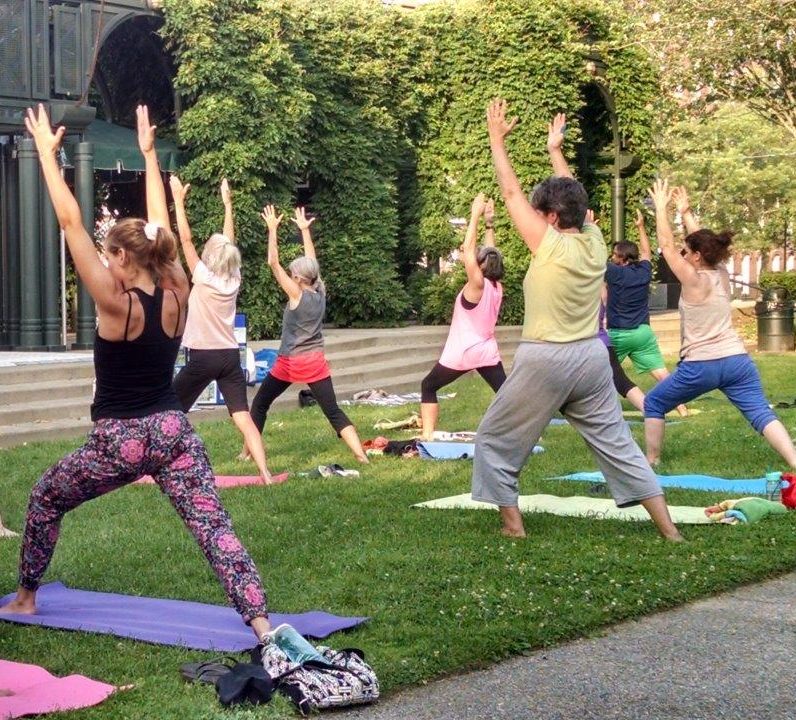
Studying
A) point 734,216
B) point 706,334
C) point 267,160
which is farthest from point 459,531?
point 734,216

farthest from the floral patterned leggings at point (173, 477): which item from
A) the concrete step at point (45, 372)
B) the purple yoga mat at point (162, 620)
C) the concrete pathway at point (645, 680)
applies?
the concrete step at point (45, 372)

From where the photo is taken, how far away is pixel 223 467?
10734 millimetres

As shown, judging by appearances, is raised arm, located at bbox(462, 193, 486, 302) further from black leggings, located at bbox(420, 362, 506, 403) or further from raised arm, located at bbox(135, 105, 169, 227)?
raised arm, located at bbox(135, 105, 169, 227)

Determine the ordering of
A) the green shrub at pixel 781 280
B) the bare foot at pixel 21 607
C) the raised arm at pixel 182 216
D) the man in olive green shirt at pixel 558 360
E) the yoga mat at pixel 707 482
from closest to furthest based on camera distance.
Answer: the bare foot at pixel 21 607 → the man in olive green shirt at pixel 558 360 → the raised arm at pixel 182 216 → the yoga mat at pixel 707 482 → the green shrub at pixel 781 280

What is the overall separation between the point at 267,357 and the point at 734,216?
36.4 metres

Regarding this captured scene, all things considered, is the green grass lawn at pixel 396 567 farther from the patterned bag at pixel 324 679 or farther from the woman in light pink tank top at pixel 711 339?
the woman in light pink tank top at pixel 711 339

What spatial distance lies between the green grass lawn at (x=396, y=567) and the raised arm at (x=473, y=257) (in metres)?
1.41

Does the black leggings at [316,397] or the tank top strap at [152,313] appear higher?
the tank top strap at [152,313]

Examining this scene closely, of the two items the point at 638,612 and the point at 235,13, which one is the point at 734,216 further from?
the point at 638,612

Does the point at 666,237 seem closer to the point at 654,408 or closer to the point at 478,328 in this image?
the point at 654,408

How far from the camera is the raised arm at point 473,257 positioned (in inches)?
390

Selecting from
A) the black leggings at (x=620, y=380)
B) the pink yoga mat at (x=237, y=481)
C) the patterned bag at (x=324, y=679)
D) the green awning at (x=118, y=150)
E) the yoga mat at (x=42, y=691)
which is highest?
the green awning at (x=118, y=150)

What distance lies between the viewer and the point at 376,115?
23094 millimetres

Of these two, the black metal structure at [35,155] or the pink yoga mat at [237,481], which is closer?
the pink yoga mat at [237,481]
